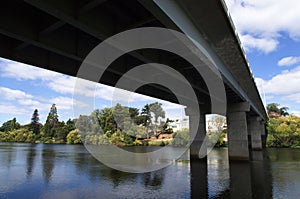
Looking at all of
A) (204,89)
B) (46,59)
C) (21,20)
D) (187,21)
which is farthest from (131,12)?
(204,89)

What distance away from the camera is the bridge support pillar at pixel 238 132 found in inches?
1051

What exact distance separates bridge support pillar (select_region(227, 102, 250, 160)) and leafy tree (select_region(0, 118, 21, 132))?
127m

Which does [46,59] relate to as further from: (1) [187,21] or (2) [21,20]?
(1) [187,21]

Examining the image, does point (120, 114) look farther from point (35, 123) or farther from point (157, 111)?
point (35, 123)

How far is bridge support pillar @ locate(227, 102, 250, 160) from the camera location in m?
26.7

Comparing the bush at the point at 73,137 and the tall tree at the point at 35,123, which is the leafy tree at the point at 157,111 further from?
the tall tree at the point at 35,123

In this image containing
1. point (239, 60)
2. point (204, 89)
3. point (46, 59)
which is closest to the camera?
point (46, 59)

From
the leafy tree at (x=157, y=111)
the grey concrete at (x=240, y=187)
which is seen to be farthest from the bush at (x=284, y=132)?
the grey concrete at (x=240, y=187)

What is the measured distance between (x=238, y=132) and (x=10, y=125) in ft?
433

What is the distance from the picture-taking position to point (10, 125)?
129 m

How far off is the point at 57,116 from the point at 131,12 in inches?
4895

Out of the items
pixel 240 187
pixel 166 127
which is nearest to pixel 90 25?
pixel 240 187

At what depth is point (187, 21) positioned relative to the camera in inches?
344

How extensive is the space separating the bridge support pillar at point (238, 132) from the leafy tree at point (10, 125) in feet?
417
